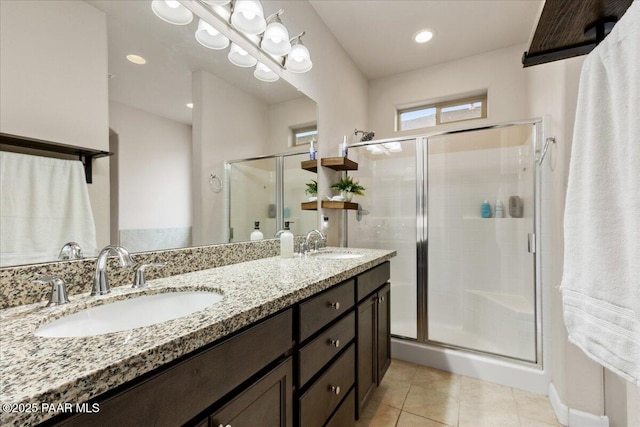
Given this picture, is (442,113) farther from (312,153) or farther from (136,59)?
→ (136,59)

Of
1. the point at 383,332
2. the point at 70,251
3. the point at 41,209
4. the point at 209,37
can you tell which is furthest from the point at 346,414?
the point at 209,37

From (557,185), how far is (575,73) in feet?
1.97

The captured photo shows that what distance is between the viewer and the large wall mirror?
984 millimetres

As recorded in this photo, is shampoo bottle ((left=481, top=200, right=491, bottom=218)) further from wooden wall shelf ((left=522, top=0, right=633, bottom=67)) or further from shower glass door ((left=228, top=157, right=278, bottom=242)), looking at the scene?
shower glass door ((left=228, top=157, right=278, bottom=242))

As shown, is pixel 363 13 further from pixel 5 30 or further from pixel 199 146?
pixel 5 30

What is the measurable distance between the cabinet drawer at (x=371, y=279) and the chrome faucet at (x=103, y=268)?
96 centimetres

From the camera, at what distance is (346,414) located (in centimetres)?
129

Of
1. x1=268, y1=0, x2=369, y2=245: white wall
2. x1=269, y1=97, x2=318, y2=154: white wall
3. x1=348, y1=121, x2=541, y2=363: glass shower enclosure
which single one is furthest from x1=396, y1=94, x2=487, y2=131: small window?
x1=269, y1=97, x2=318, y2=154: white wall

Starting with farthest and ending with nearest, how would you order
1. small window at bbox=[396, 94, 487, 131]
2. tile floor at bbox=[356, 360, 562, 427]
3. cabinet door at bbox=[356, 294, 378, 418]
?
small window at bbox=[396, 94, 487, 131] < tile floor at bbox=[356, 360, 562, 427] < cabinet door at bbox=[356, 294, 378, 418]

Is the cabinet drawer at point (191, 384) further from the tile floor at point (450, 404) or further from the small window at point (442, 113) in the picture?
the small window at point (442, 113)

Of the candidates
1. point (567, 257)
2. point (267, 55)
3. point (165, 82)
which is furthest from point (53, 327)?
point (267, 55)

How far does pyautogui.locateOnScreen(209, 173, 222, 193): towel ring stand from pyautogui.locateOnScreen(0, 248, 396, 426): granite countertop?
1.76 feet

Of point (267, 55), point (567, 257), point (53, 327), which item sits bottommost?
point (53, 327)

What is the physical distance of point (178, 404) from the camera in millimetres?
550
